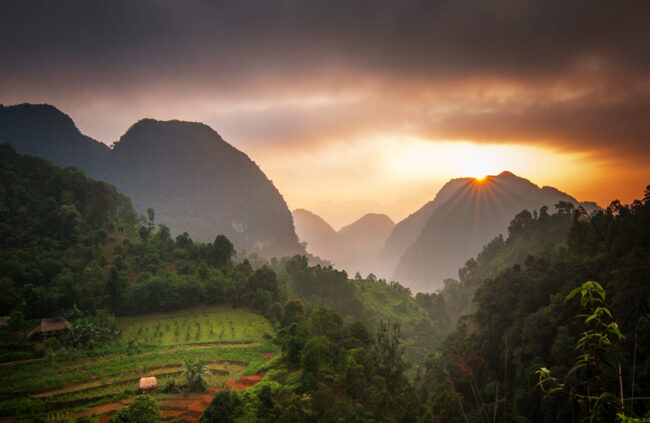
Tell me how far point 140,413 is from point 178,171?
163 meters

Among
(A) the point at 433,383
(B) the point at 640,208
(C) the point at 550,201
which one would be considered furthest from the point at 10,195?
(C) the point at 550,201

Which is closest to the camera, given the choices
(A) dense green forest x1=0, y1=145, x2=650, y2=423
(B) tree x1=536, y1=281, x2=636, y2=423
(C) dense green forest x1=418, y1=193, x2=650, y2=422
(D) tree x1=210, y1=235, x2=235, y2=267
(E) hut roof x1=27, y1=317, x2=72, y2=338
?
(B) tree x1=536, y1=281, x2=636, y2=423

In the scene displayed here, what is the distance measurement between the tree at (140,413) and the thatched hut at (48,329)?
17.3 m

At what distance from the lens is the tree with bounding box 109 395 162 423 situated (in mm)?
15302

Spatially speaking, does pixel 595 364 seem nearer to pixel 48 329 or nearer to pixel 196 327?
pixel 48 329

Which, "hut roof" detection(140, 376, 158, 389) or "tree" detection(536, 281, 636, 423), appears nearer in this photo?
"tree" detection(536, 281, 636, 423)

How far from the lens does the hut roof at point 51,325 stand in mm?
27758

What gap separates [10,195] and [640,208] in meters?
64.0

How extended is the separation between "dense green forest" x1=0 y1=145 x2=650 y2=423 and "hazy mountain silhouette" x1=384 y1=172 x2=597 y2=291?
9178cm

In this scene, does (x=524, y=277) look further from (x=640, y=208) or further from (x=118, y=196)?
(x=118, y=196)

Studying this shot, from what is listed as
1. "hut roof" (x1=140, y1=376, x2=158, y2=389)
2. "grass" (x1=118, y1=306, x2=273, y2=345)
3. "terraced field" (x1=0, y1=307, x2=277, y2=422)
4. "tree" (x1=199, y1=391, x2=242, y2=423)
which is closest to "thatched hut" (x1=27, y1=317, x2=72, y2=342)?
"terraced field" (x1=0, y1=307, x2=277, y2=422)

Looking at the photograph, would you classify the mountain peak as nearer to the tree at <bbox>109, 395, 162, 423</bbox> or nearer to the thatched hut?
the thatched hut

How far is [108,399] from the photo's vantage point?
20.3 meters

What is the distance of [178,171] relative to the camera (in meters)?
165
